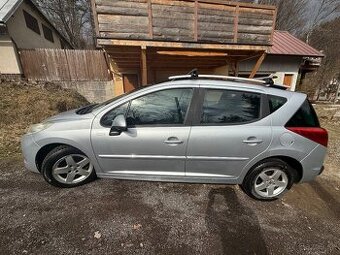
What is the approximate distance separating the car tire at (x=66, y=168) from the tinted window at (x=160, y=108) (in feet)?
3.20

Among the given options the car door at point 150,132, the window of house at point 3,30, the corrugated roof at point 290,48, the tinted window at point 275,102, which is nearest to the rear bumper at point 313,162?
the tinted window at point 275,102

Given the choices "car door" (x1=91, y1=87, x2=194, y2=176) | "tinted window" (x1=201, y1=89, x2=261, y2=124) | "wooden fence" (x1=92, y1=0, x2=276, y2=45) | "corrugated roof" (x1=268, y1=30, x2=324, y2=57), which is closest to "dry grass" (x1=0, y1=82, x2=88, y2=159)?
"car door" (x1=91, y1=87, x2=194, y2=176)

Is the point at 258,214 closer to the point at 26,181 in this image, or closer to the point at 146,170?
the point at 146,170

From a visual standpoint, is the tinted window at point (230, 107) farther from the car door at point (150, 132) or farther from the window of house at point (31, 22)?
the window of house at point (31, 22)

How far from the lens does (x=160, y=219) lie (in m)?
2.52

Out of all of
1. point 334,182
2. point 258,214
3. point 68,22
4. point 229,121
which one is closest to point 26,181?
point 229,121

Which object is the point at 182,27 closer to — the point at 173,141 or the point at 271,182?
the point at 173,141

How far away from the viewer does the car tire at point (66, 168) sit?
2.82m

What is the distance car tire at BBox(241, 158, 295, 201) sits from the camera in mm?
2781

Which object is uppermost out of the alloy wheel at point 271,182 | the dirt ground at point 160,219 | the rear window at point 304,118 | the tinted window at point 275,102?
the tinted window at point 275,102

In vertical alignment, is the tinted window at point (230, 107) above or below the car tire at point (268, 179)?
above

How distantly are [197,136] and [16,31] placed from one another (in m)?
12.0

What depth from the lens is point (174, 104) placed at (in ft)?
8.87

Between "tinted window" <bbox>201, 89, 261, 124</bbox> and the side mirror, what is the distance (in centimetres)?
103
